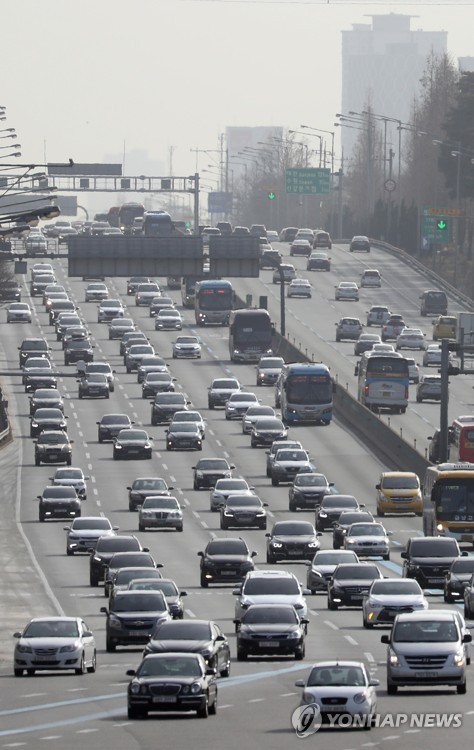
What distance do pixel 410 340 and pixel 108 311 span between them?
23.8 m

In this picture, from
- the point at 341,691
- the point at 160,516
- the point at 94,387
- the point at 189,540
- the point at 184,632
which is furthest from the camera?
the point at 94,387

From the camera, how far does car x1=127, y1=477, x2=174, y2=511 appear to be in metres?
77.8

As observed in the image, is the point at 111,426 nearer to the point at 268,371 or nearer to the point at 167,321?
the point at 268,371

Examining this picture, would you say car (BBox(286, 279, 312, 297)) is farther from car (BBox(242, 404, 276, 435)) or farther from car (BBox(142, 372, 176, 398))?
car (BBox(242, 404, 276, 435))

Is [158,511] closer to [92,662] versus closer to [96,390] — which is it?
[92,662]

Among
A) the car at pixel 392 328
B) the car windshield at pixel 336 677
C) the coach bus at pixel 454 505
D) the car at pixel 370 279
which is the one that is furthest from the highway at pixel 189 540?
the car at pixel 392 328

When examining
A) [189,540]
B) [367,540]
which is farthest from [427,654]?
[189,540]

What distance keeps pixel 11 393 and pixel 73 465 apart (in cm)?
2528

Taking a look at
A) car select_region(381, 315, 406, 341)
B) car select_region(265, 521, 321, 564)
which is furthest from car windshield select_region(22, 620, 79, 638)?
car select_region(381, 315, 406, 341)

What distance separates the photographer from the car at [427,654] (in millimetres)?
36250

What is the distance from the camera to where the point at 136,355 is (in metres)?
124

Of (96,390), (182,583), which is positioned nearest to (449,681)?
(182,583)

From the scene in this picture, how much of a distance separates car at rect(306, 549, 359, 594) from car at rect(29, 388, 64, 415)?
166 feet

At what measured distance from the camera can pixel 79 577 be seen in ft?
197
